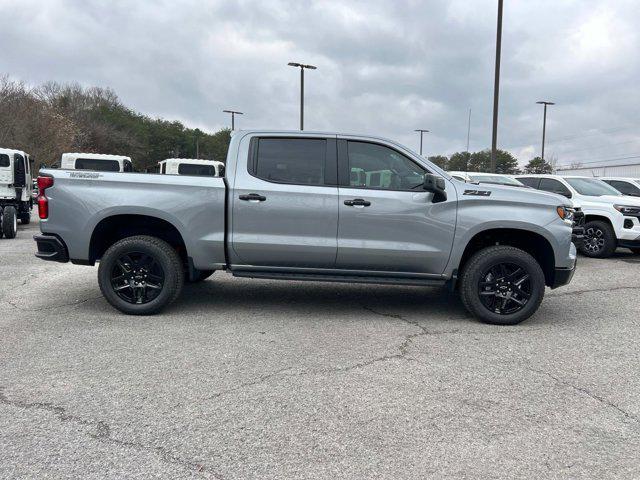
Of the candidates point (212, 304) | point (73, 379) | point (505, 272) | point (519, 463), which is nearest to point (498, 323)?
point (505, 272)

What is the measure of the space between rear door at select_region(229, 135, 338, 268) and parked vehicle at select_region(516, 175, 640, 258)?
7013mm

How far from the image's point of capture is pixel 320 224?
5.43m

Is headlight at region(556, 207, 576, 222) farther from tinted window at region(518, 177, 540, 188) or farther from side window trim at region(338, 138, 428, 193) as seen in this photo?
tinted window at region(518, 177, 540, 188)

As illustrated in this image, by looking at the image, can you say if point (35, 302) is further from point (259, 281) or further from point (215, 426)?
point (215, 426)

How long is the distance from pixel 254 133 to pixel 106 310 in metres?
2.54

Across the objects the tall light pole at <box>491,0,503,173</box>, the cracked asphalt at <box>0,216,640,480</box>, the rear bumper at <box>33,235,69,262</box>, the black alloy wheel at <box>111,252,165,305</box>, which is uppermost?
the tall light pole at <box>491,0,503,173</box>

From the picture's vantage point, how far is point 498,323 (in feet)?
18.1

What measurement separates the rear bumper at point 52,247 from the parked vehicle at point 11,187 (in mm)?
8235

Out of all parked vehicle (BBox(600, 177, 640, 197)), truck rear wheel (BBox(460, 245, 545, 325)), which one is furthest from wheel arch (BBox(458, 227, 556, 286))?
parked vehicle (BBox(600, 177, 640, 197))

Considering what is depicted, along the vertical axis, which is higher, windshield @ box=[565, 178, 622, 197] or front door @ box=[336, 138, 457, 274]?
windshield @ box=[565, 178, 622, 197]

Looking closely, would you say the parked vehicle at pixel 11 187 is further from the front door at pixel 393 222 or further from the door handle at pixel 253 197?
the front door at pixel 393 222

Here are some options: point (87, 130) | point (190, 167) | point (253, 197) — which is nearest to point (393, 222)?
point (253, 197)

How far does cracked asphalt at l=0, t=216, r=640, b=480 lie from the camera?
2818 mm

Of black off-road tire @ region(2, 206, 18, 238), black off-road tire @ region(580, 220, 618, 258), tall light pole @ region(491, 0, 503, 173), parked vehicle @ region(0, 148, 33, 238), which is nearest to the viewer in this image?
black off-road tire @ region(580, 220, 618, 258)
